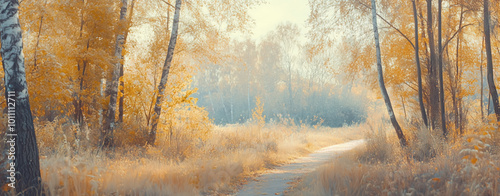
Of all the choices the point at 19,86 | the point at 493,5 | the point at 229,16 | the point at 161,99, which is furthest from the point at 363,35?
the point at 19,86

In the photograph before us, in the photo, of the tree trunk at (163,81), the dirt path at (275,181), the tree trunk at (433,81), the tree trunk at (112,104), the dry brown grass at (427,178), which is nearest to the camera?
the dry brown grass at (427,178)

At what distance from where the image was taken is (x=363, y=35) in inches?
449

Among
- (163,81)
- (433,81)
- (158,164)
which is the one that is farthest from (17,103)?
(433,81)

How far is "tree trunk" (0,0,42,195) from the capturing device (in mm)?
4453

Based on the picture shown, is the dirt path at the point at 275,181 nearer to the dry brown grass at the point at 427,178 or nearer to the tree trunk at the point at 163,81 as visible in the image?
the dry brown grass at the point at 427,178

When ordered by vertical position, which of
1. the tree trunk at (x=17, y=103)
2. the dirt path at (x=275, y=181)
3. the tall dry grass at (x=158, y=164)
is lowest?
the dirt path at (x=275, y=181)

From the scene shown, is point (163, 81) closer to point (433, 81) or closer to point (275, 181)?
point (275, 181)

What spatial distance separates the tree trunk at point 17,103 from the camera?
4.45 meters

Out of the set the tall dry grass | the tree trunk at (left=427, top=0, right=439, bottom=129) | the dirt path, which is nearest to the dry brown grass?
the dirt path

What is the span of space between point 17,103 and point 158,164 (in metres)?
3.50

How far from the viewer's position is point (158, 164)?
24.5ft

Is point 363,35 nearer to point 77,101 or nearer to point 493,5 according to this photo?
point 493,5

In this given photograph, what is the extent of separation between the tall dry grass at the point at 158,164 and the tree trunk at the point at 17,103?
381 millimetres

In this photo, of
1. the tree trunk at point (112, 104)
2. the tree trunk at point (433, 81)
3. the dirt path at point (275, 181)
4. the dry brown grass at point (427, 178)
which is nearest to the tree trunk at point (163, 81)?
the tree trunk at point (112, 104)
